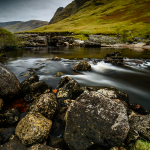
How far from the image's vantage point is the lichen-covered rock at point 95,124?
3426 millimetres

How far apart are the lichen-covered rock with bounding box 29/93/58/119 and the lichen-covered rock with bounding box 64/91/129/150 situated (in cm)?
138

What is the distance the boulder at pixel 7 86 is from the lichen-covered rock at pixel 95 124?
180 inches

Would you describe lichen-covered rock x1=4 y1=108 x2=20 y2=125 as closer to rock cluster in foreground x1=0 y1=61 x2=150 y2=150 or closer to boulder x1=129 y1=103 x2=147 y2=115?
rock cluster in foreground x1=0 y1=61 x2=150 y2=150

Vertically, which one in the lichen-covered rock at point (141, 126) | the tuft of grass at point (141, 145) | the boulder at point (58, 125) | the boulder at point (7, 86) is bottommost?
the boulder at point (58, 125)

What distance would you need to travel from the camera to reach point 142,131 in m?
3.75

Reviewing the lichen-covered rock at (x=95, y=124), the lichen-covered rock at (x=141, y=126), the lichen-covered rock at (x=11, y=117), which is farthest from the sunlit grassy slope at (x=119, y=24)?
the lichen-covered rock at (x=11, y=117)

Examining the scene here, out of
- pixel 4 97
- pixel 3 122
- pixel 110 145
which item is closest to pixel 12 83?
pixel 4 97

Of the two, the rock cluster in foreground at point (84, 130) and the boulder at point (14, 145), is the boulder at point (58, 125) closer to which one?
the rock cluster in foreground at point (84, 130)

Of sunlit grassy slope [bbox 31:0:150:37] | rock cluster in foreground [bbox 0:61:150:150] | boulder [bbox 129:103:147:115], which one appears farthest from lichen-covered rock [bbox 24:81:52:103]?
sunlit grassy slope [bbox 31:0:150:37]

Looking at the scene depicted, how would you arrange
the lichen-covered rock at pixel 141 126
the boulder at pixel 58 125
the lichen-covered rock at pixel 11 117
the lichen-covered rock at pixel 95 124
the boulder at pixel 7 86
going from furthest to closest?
the boulder at pixel 7 86 → the lichen-covered rock at pixel 11 117 → the boulder at pixel 58 125 → the lichen-covered rock at pixel 141 126 → the lichen-covered rock at pixel 95 124

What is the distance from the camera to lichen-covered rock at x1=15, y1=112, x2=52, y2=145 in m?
3.55

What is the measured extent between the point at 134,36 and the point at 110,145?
251 feet

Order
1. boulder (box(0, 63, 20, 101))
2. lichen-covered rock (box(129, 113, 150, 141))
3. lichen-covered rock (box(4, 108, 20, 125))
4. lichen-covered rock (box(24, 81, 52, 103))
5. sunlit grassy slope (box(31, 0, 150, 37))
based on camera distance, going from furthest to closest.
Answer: sunlit grassy slope (box(31, 0, 150, 37)) → lichen-covered rock (box(24, 81, 52, 103)) → boulder (box(0, 63, 20, 101)) → lichen-covered rock (box(4, 108, 20, 125)) → lichen-covered rock (box(129, 113, 150, 141))

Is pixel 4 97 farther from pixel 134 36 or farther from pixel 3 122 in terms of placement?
pixel 134 36
